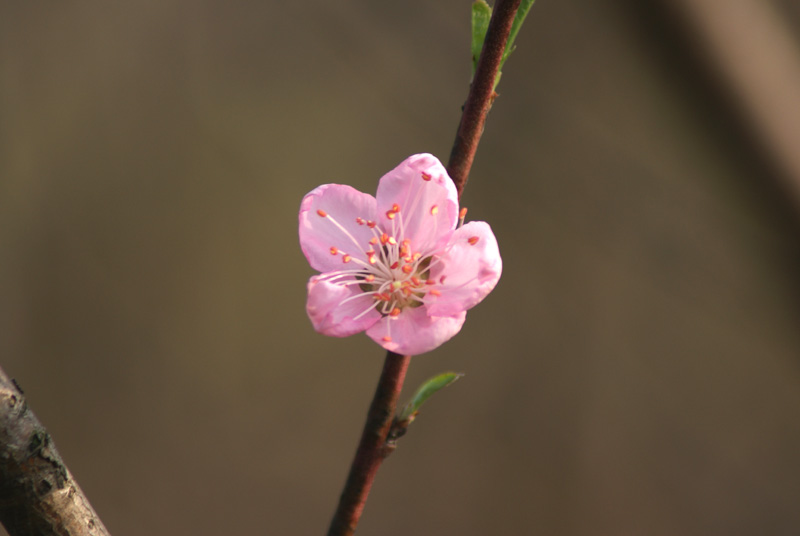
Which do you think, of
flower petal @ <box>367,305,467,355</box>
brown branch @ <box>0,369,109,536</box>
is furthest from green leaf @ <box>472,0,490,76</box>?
brown branch @ <box>0,369,109,536</box>

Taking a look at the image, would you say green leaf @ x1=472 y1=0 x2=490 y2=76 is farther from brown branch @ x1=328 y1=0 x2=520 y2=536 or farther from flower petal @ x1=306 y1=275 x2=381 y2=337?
flower petal @ x1=306 y1=275 x2=381 y2=337

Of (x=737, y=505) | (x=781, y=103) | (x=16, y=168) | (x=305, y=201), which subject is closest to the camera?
(x=305, y=201)

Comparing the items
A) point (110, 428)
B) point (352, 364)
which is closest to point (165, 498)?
point (110, 428)

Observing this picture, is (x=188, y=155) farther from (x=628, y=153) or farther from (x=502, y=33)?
(x=502, y=33)

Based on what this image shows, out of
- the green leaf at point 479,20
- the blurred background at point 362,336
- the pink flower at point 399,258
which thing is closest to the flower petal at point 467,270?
the pink flower at point 399,258

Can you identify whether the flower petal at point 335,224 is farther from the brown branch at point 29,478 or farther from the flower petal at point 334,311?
the brown branch at point 29,478

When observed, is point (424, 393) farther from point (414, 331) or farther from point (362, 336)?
point (362, 336)

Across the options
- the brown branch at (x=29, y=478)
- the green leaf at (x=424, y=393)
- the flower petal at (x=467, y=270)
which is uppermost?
the flower petal at (x=467, y=270)

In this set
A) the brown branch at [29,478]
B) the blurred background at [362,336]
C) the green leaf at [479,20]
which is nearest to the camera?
the brown branch at [29,478]
